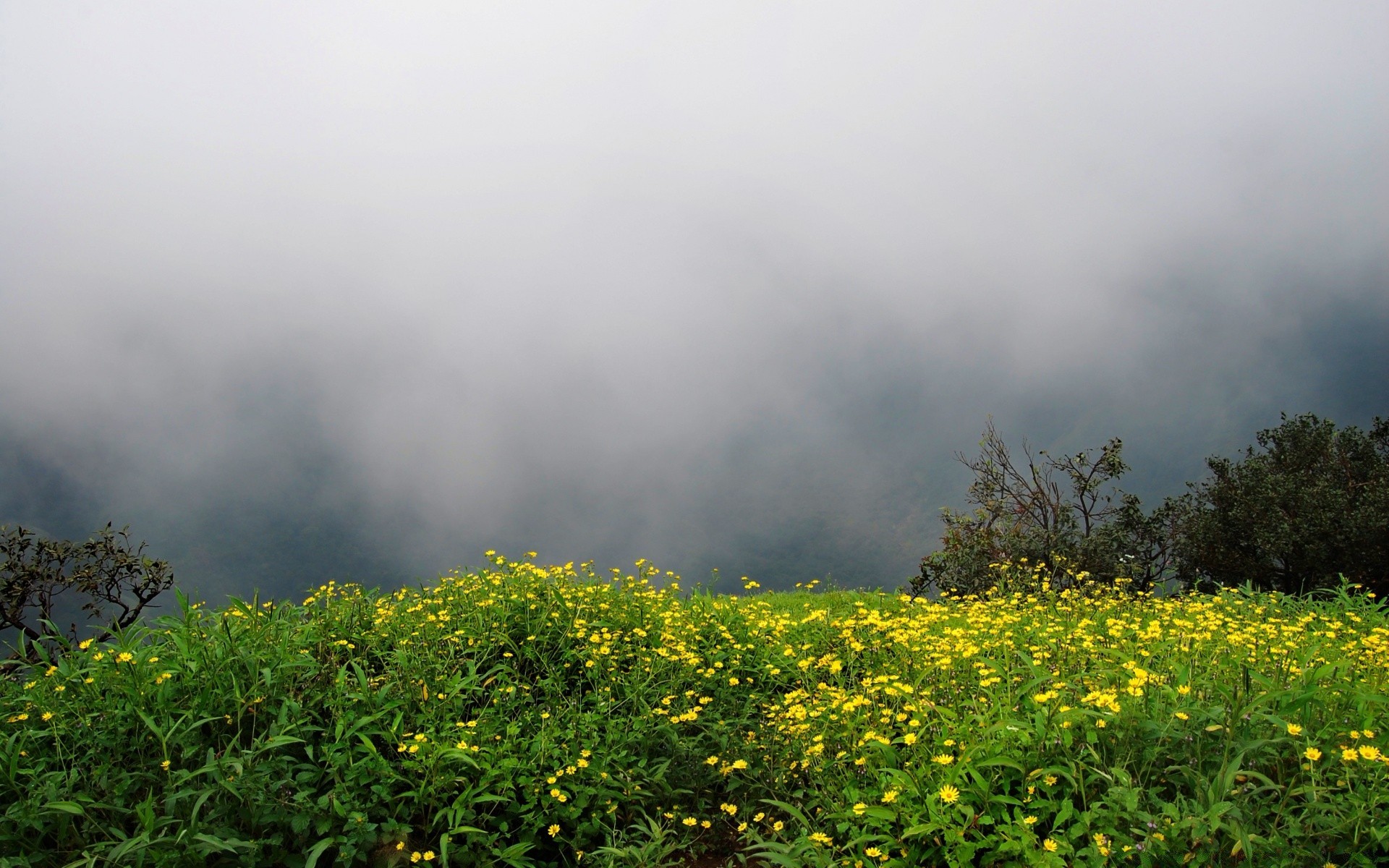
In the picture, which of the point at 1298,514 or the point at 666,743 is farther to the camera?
the point at 1298,514

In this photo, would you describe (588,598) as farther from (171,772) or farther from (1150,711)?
(1150,711)

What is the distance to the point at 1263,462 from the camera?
16.1 meters

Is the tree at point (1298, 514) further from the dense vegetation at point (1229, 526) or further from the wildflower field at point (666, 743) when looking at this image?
the wildflower field at point (666, 743)

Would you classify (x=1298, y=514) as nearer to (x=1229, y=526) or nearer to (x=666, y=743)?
(x=1229, y=526)

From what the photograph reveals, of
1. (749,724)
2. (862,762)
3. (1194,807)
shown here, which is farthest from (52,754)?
(1194,807)

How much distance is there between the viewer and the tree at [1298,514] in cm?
1444

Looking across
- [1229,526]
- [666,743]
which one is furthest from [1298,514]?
[666,743]

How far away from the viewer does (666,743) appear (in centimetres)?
509

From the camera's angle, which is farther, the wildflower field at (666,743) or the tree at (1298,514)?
the tree at (1298,514)

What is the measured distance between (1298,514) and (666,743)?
49.8 ft

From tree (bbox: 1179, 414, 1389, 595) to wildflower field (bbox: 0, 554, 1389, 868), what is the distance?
34.4ft

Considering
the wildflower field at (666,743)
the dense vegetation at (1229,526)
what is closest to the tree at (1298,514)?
the dense vegetation at (1229,526)

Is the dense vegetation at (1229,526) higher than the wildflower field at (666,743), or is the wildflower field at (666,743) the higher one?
the dense vegetation at (1229,526)

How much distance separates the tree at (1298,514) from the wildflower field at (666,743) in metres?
10.5
